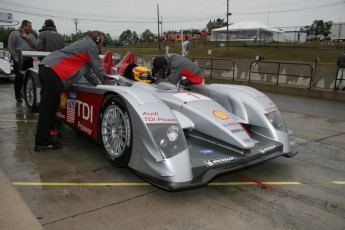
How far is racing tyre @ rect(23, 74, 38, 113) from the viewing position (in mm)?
6395

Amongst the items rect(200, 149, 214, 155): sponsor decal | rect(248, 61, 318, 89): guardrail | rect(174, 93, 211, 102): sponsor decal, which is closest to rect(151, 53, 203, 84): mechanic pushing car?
rect(174, 93, 211, 102): sponsor decal

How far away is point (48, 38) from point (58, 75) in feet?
10.4

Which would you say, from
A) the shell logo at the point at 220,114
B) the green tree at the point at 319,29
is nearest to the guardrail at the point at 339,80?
the shell logo at the point at 220,114

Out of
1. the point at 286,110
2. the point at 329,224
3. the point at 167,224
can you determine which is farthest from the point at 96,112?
the point at 286,110

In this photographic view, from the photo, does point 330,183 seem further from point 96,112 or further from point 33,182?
point 33,182

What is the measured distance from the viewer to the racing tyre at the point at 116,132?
3531mm

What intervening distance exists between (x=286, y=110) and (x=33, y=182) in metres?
7.15

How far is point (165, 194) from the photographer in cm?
335

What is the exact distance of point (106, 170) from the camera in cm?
389

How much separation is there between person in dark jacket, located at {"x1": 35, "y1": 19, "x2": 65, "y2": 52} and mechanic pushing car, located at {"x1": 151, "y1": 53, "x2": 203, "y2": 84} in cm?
312

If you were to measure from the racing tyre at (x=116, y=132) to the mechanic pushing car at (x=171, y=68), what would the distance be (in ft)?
5.00

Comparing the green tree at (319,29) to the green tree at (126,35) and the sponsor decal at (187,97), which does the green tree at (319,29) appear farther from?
the green tree at (126,35)

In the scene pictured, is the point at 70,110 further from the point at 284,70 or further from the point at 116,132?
the point at 284,70

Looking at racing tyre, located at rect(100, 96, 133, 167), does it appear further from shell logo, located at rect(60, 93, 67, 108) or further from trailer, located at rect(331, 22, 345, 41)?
Result: trailer, located at rect(331, 22, 345, 41)
